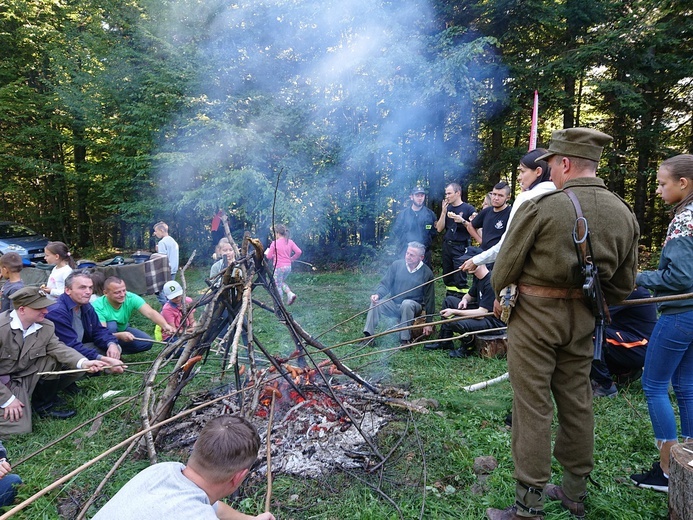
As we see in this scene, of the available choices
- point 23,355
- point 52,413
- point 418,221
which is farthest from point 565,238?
point 418,221

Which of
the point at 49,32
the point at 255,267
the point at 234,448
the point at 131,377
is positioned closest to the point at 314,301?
the point at 131,377

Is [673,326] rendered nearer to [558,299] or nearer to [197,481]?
[558,299]

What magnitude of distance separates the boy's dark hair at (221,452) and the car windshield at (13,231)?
1345 centimetres

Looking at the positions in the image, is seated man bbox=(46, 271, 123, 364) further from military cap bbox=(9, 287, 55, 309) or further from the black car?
the black car

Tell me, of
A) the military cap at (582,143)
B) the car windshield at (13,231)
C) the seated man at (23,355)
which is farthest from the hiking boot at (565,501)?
the car windshield at (13,231)

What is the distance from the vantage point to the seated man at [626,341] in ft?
12.9

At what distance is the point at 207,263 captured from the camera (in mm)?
14016

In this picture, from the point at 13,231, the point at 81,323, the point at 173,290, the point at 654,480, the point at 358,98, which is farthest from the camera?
the point at 13,231

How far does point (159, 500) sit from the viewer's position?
5.20 feet

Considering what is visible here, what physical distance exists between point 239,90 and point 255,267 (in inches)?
372

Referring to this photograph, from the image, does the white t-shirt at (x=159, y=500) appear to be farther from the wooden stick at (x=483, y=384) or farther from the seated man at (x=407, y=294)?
the seated man at (x=407, y=294)

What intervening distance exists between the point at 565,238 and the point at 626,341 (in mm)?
2488

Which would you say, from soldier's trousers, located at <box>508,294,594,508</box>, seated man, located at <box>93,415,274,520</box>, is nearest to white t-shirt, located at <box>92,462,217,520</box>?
seated man, located at <box>93,415,274,520</box>

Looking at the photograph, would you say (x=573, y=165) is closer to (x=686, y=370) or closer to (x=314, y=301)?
(x=686, y=370)
